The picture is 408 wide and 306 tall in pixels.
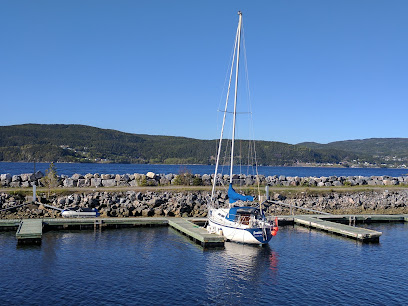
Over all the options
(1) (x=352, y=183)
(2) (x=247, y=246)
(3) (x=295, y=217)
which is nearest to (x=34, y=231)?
(2) (x=247, y=246)

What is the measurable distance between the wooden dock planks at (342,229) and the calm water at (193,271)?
820mm

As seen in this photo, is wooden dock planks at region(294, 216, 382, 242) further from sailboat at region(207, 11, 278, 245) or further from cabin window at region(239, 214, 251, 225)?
cabin window at region(239, 214, 251, 225)

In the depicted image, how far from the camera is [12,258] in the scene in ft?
82.3

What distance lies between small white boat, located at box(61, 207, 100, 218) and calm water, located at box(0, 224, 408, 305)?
3.88 metres

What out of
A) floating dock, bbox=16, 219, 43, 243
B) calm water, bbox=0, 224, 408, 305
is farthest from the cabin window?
floating dock, bbox=16, 219, 43, 243

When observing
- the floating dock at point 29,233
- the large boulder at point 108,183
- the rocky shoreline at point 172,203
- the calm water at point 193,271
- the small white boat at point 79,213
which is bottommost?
the calm water at point 193,271

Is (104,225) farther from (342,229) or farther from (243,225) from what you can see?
(342,229)

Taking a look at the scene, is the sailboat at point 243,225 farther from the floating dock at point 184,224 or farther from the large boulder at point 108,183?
the large boulder at point 108,183

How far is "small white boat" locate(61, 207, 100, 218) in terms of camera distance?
3678cm

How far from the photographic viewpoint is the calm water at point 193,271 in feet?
64.3

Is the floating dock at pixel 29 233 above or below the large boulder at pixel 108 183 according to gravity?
below

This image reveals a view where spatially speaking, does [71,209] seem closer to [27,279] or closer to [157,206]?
[157,206]

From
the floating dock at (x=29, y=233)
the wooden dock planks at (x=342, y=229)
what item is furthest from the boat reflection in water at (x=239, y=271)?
the floating dock at (x=29, y=233)

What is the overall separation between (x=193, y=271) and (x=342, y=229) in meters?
15.9
